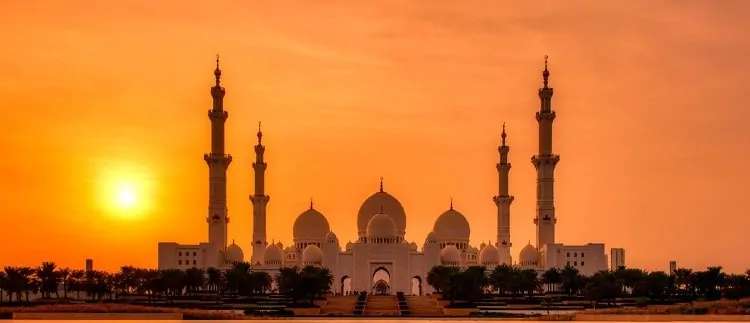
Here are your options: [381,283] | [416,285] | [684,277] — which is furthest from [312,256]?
[684,277]

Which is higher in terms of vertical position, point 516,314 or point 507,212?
point 507,212

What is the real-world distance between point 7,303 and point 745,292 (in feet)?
145

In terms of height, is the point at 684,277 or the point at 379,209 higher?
the point at 379,209

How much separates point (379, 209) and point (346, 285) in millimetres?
7698

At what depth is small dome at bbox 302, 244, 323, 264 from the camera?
339 ft

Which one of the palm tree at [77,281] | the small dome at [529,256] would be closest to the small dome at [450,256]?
the small dome at [529,256]

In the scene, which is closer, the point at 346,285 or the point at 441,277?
the point at 441,277

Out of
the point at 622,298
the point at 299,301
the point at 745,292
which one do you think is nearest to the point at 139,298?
the point at 299,301

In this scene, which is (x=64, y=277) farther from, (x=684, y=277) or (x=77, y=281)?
(x=684, y=277)

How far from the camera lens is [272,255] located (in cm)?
10544

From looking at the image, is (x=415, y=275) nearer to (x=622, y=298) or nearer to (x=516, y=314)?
(x=622, y=298)

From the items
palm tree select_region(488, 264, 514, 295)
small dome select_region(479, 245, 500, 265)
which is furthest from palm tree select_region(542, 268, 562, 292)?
small dome select_region(479, 245, 500, 265)

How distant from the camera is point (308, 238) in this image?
109 m

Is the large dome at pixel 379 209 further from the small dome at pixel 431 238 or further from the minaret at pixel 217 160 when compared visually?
the minaret at pixel 217 160
